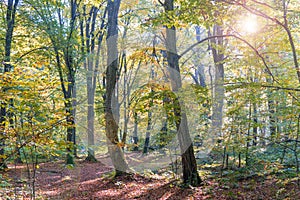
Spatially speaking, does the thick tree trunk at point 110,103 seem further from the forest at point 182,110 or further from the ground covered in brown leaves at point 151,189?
the ground covered in brown leaves at point 151,189

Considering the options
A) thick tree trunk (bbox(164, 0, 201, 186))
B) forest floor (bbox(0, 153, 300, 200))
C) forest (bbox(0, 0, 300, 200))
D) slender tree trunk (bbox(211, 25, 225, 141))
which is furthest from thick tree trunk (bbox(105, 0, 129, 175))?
slender tree trunk (bbox(211, 25, 225, 141))

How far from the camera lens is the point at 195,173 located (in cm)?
662

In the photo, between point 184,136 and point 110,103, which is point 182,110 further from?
point 110,103

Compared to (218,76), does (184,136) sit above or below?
below

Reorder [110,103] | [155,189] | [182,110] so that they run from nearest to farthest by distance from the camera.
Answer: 1. [182,110]
2. [155,189]
3. [110,103]

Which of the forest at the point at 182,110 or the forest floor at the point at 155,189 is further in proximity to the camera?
the forest floor at the point at 155,189

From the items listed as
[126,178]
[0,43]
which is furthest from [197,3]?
[0,43]

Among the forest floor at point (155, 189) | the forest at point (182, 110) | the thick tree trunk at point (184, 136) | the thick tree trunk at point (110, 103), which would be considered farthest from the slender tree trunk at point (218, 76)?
the thick tree trunk at point (110, 103)

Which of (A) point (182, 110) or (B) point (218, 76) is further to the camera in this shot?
(B) point (218, 76)

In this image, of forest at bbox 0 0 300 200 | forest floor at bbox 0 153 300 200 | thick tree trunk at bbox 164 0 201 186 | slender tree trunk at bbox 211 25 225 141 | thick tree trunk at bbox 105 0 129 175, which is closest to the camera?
forest at bbox 0 0 300 200

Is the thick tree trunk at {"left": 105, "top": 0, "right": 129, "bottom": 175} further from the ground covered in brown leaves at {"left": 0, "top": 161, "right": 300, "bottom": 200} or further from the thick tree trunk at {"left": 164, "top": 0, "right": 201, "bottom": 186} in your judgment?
the thick tree trunk at {"left": 164, "top": 0, "right": 201, "bottom": 186}

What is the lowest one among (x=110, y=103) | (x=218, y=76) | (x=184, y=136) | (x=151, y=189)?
(x=151, y=189)

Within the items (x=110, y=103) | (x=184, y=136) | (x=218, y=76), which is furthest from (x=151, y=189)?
(x=218, y=76)

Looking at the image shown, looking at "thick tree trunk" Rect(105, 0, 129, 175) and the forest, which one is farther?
"thick tree trunk" Rect(105, 0, 129, 175)
